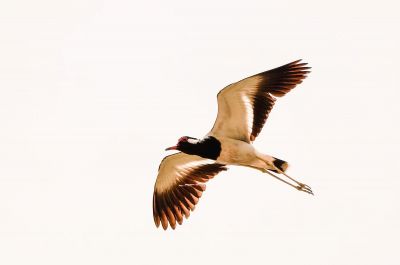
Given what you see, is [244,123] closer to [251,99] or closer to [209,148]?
[251,99]

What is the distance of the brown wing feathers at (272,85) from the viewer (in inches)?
650

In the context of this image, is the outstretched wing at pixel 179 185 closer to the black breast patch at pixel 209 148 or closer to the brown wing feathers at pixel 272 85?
the black breast patch at pixel 209 148

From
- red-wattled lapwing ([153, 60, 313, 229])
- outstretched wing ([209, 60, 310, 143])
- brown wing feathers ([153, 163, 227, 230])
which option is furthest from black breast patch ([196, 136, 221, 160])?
brown wing feathers ([153, 163, 227, 230])

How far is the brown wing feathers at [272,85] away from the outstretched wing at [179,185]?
4.83 feet

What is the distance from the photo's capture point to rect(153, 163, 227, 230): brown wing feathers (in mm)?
17531

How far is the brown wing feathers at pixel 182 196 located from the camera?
17531 millimetres

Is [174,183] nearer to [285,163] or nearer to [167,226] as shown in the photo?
[167,226]

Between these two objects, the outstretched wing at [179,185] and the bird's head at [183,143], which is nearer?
the bird's head at [183,143]

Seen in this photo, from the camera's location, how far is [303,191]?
1759 centimetres

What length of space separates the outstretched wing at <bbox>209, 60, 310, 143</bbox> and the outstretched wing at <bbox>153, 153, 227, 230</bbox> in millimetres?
963

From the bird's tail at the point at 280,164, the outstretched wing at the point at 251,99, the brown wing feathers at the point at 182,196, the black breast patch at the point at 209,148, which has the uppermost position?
the outstretched wing at the point at 251,99

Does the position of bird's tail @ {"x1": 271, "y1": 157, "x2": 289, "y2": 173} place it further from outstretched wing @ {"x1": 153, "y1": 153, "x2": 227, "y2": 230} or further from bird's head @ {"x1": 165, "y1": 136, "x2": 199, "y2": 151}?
bird's head @ {"x1": 165, "y1": 136, "x2": 199, "y2": 151}

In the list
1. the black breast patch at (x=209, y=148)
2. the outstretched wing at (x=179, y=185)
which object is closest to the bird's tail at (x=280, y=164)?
the black breast patch at (x=209, y=148)

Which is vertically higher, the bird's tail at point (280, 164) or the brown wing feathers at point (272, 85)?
the brown wing feathers at point (272, 85)
